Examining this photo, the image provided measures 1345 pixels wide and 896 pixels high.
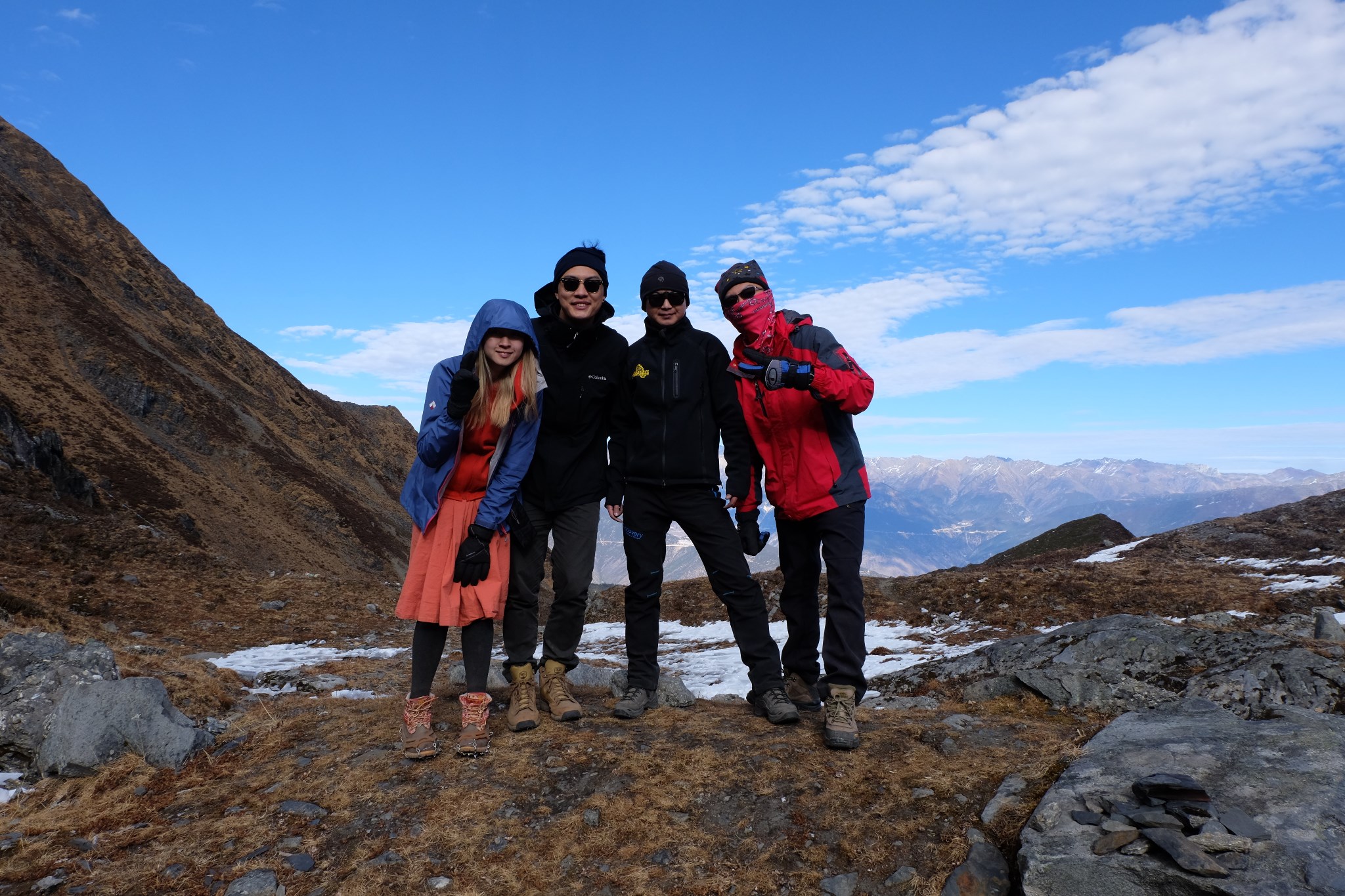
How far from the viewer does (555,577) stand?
6.43 meters

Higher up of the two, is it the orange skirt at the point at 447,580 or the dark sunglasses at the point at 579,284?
the dark sunglasses at the point at 579,284

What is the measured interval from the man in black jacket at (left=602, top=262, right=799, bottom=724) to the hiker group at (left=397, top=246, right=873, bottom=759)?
0.06 feet

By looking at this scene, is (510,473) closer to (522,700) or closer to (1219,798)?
(522,700)

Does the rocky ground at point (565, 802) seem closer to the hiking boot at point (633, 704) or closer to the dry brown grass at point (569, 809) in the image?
the dry brown grass at point (569, 809)

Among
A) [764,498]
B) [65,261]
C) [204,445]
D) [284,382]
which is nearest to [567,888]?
[764,498]

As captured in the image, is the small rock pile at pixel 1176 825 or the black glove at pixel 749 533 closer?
the small rock pile at pixel 1176 825

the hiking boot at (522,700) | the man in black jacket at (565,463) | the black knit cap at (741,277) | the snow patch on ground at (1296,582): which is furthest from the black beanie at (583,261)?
the snow patch on ground at (1296,582)

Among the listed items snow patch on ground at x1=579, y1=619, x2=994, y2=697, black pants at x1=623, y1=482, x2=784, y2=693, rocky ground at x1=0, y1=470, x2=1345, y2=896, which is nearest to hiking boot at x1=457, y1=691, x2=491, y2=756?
rocky ground at x1=0, y1=470, x2=1345, y2=896

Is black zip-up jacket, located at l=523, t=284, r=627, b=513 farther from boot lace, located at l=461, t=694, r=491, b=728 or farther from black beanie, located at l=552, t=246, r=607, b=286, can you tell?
boot lace, located at l=461, t=694, r=491, b=728

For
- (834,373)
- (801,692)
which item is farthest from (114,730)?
(834,373)

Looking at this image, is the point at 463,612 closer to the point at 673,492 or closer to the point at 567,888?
the point at 673,492

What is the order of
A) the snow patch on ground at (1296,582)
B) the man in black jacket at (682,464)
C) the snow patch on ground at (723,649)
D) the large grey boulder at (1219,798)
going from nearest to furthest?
the large grey boulder at (1219,798) < the man in black jacket at (682,464) < the snow patch on ground at (723,649) < the snow patch on ground at (1296,582)

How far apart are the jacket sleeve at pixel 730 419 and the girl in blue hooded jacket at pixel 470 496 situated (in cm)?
147

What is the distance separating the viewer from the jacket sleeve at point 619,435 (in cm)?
626
